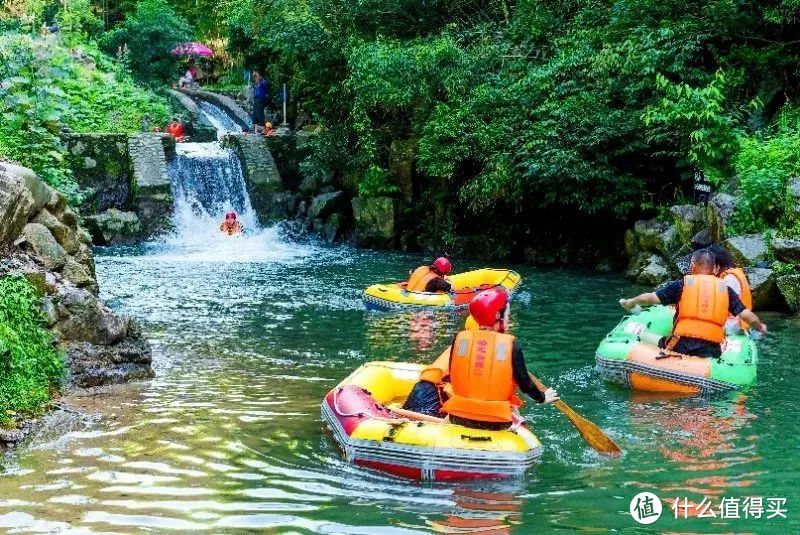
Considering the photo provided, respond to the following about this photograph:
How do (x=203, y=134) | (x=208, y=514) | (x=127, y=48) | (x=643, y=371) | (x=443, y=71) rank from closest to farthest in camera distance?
(x=208, y=514), (x=643, y=371), (x=443, y=71), (x=203, y=134), (x=127, y=48)

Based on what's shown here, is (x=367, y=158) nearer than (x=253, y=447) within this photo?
No

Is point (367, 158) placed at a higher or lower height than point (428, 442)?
higher

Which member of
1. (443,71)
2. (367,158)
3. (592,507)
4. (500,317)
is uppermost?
(443,71)

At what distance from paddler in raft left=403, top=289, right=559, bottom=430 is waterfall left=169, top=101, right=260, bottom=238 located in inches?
634

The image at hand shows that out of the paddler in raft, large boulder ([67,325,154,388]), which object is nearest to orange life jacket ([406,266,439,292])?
large boulder ([67,325,154,388])

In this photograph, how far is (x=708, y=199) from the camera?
1694 cm

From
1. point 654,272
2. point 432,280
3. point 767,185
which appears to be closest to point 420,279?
point 432,280

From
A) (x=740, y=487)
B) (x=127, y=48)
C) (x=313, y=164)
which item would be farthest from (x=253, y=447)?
(x=127, y=48)

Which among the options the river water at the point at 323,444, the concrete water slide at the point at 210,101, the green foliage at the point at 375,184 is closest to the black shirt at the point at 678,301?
the river water at the point at 323,444

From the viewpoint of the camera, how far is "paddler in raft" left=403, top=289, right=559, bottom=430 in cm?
728

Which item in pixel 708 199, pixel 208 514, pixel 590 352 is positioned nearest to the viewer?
pixel 208 514

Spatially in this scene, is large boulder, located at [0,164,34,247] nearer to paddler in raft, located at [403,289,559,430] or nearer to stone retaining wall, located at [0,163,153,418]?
stone retaining wall, located at [0,163,153,418]

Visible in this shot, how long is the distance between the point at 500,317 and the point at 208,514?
2536 mm

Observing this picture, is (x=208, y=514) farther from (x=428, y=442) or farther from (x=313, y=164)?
(x=313, y=164)
